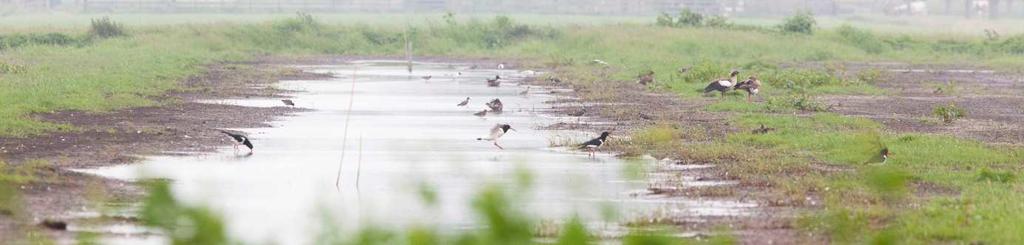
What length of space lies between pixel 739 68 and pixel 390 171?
2521 centimetres

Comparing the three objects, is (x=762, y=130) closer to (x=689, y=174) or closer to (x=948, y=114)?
(x=948, y=114)

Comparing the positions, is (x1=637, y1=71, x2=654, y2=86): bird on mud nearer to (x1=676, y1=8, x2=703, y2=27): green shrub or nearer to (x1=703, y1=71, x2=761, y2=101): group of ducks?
(x1=703, y1=71, x2=761, y2=101): group of ducks

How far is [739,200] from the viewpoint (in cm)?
1371

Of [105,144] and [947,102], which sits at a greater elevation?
[105,144]

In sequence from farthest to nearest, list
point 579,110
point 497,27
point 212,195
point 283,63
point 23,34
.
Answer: point 497,27, point 23,34, point 283,63, point 579,110, point 212,195

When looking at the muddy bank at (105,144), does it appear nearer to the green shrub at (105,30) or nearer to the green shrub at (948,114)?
the green shrub at (948,114)

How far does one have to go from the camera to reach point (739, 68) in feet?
134

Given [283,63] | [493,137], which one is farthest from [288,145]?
[283,63]

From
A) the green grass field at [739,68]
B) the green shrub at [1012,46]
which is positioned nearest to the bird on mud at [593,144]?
the green grass field at [739,68]

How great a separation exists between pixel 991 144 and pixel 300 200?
8753 mm

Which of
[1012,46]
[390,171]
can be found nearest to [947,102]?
[390,171]

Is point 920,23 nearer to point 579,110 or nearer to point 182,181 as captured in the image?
point 579,110

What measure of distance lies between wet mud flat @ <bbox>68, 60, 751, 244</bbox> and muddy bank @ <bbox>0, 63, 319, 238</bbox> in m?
0.43

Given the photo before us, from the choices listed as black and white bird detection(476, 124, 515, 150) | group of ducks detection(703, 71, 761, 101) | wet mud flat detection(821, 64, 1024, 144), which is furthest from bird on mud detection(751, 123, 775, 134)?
group of ducks detection(703, 71, 761, 101)
